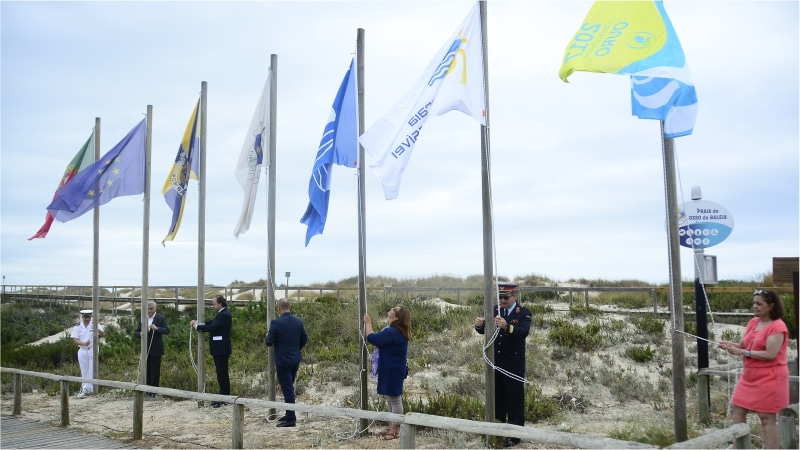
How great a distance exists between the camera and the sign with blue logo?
8273mm

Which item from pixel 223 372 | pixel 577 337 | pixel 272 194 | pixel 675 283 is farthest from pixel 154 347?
pixel 675 283

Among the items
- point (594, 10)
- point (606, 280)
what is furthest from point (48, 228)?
point (606, 280)

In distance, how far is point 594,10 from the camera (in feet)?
23.9

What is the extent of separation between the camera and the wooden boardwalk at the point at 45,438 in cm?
969

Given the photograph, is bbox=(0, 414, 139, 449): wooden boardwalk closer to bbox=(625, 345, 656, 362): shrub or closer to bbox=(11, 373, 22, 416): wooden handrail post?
bbox=(11, 373, 22, 416): wooden handrail post

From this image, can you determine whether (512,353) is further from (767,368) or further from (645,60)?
(645,60)

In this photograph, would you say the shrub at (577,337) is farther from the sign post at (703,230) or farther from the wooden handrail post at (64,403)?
the wooden handrail post at (64,403)

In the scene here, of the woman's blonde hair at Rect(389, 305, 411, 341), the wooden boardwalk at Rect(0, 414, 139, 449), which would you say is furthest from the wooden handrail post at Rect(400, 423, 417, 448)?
the wooden boardwalk at Rect(0, 414, 139, 449)

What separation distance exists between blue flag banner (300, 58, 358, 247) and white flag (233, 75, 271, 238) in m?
2.10

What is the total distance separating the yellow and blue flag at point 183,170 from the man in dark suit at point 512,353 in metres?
7.23

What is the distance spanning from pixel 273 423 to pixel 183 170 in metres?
5.61

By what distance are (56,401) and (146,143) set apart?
590cm

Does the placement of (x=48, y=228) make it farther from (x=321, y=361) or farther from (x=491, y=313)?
(x=491, y=313)

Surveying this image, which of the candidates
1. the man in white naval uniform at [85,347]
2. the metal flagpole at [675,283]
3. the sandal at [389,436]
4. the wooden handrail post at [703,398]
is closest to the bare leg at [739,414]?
the metal flagpole at [675,283]
